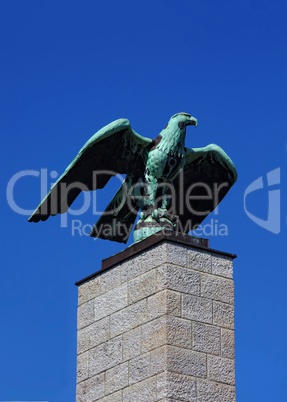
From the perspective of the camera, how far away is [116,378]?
45.9 ft

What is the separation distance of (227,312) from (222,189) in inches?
83.2

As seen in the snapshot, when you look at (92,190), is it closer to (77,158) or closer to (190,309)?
(77,158)

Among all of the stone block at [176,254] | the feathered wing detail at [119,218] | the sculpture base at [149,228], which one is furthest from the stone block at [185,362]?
the feathered wing detail at [119,218]

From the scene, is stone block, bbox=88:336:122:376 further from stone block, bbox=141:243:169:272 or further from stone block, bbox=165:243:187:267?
stone block, bbox=165:243:187:267

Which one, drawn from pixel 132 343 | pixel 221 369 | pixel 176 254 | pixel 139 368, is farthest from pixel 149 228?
pixel 221 369

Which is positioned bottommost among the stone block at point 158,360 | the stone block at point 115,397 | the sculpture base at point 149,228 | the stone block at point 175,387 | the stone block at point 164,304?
the stone block at point 175,387

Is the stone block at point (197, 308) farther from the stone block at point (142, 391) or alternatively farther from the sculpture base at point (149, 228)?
the sculpture base at point (149, 228)

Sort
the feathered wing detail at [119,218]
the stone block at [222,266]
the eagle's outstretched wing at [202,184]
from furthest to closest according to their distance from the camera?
the eagle's outstretched wing at [202,184], the feathered wing detail at [119,218], the stone block at [222,266]

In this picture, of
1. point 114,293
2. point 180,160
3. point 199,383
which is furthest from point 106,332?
point 180,160

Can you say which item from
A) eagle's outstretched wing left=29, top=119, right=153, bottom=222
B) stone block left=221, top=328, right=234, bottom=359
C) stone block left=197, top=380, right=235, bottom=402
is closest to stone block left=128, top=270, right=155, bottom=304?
stone block left=221, top=328, right=234, bottom=359

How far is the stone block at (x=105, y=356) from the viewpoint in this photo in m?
14.1

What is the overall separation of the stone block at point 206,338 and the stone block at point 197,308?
Answer: 84 millimetres

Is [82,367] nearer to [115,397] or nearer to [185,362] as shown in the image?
[115,397]

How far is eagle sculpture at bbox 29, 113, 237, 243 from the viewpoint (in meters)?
14.8
